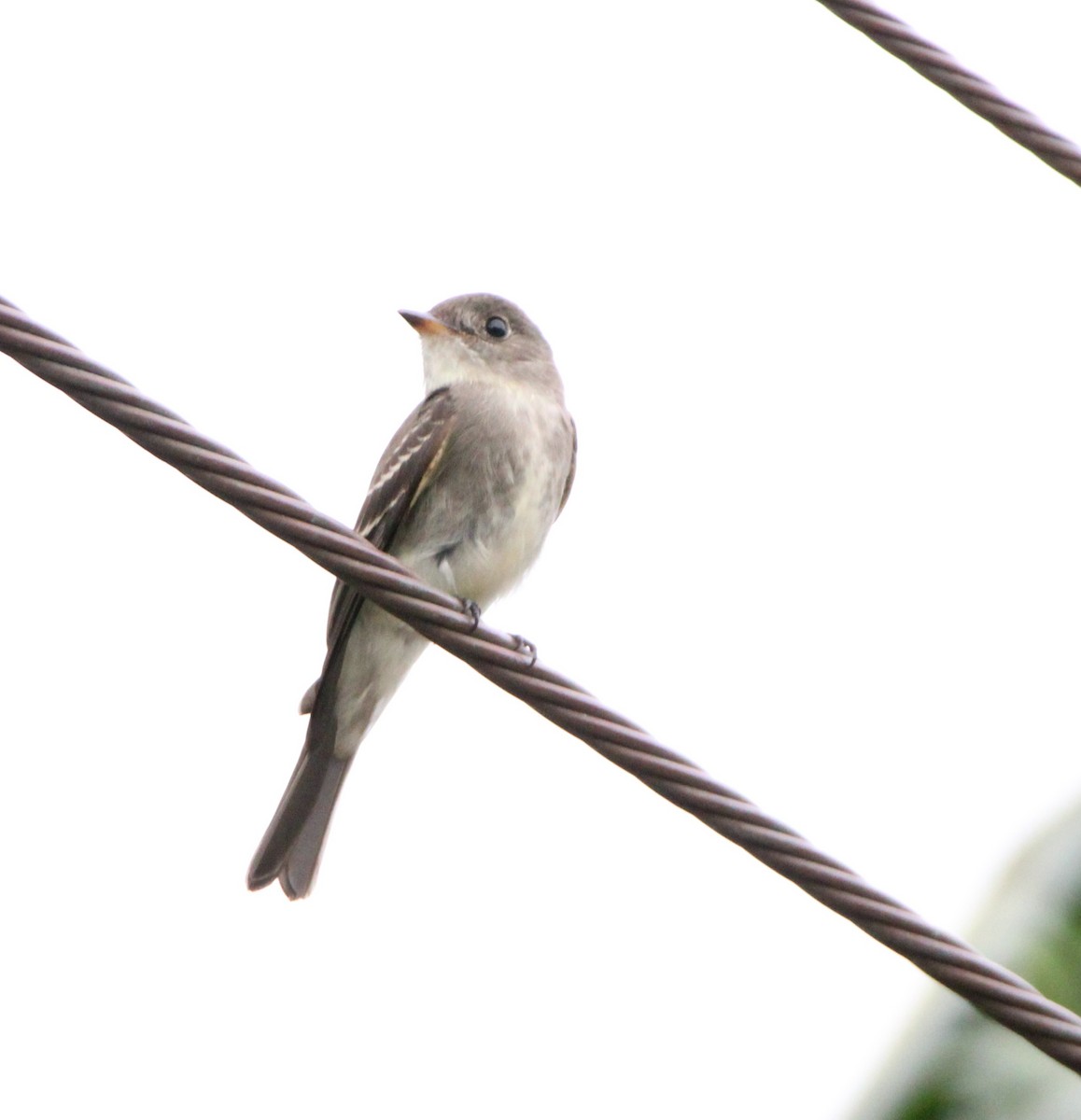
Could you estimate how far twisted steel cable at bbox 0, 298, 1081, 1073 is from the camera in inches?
112

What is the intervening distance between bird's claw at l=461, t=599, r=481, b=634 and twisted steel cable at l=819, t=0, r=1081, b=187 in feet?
4.75

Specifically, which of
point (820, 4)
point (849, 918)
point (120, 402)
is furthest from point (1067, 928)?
point (120, 402)

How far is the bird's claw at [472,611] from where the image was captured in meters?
3.47

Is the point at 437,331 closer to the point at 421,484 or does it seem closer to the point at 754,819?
the point at 421,484

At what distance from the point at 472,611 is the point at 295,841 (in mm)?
1328

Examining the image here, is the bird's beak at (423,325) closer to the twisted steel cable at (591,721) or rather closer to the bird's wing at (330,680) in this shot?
the bird's wing at (330,680)

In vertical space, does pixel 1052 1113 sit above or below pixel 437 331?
below

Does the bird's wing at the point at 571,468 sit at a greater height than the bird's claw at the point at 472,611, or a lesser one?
greater

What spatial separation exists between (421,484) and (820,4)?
2250 mm

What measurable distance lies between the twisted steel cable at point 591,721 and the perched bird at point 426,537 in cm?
225

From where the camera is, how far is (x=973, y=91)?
372cm

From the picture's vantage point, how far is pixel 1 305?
2.92 m

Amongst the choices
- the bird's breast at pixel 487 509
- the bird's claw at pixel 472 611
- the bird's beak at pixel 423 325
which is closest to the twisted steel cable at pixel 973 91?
the bird's claw at pixel 472 611

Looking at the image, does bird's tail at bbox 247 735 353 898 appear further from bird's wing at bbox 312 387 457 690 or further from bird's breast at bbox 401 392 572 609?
bird's breast at bbox 401 392 572 609
